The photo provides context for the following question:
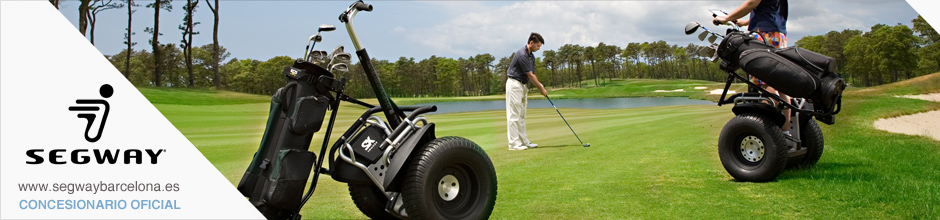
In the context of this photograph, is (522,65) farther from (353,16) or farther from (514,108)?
(353,16)

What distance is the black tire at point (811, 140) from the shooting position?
623 centimetres

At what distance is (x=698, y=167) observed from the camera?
6.73m

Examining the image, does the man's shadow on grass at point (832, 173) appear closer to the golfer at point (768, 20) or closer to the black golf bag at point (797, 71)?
the golfer at point (768, 20)

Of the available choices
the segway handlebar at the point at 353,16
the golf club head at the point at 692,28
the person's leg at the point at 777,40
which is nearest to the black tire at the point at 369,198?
the segway handlebar at the point at 353,16

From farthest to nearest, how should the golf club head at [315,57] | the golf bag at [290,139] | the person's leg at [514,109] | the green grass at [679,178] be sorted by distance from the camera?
1. the person's leg at [514,109]
2. the green grass at [679,178]
3. the golf club head at [315,57]
4. the golf bag at [290,139]

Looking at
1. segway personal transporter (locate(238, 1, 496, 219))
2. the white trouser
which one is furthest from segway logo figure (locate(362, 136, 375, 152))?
the white trouser

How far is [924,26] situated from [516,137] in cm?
1092

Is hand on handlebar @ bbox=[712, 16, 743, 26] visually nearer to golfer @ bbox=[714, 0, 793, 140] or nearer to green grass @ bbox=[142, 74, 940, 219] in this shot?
golfer @ bbox=[714, 0, 793, 140]

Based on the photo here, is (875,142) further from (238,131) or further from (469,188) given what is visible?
(238,131)

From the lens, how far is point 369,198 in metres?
4.13

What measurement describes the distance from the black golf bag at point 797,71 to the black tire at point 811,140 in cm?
73

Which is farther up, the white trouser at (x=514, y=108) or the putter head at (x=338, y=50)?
the putter head at (x=338, y=50)

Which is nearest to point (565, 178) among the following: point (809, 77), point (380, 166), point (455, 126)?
point (809, 77)

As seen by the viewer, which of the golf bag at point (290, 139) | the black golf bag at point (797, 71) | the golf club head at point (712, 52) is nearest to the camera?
the golf bag at point (290, 139)
